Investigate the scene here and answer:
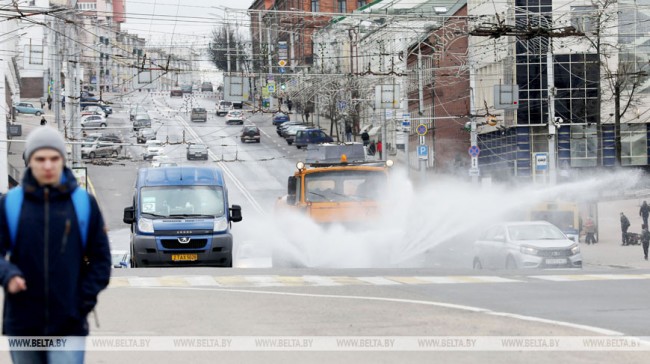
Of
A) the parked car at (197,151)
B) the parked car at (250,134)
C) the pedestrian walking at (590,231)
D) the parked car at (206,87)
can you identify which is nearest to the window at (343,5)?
the parked car at (206,87)

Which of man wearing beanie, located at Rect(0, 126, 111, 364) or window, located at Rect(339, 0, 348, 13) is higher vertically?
window, located at Rect(339, 0, 348, 13)

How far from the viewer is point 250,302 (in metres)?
15.5

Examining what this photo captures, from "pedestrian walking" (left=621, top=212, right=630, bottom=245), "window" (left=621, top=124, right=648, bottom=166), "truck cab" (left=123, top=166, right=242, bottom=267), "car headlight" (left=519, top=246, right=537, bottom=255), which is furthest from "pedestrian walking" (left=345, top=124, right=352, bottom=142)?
"truck cab" (left=123, top=166, right=242, bottom=267)

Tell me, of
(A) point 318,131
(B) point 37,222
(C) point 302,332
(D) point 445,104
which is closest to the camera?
(B) point 37,222

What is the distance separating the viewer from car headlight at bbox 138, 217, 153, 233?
24656 mm

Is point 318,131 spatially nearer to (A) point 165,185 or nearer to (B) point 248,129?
(B) point 248,129

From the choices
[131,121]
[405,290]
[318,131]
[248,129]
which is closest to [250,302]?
[405,290]

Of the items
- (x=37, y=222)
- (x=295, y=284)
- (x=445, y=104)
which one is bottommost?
(x=295, y=284)

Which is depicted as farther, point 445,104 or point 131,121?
point 131,121

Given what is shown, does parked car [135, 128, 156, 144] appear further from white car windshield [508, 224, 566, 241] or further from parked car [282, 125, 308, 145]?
white car windshield [508, 224, 566, 241]

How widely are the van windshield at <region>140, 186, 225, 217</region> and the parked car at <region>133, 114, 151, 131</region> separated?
6394 centimetres

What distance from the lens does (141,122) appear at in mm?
90875

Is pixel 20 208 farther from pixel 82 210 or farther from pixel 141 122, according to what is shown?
pixel 141 122

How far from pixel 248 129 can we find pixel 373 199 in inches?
2700
